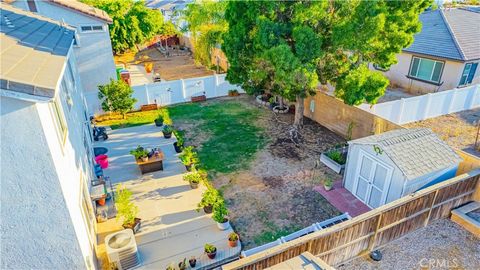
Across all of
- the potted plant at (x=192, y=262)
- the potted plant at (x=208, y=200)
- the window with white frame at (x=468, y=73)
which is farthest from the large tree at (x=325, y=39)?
the window with white frame at (x=468, y=73)

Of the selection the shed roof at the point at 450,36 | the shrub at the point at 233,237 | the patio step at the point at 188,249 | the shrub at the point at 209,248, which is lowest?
the patio step at the point at 188,249

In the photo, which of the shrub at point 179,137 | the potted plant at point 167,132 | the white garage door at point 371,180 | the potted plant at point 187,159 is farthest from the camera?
the potted plant at point 167,132

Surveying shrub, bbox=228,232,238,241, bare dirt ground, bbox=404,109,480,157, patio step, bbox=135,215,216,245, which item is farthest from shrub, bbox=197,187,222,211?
bare dirt ground, bbox=404,109,480,157

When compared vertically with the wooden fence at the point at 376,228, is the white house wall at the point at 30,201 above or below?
above

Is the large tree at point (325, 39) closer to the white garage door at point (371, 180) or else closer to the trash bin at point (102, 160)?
the white garage door at point (371, 180)

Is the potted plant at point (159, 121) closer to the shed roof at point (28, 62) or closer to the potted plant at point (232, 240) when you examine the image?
the shed roof at point (28, 62)

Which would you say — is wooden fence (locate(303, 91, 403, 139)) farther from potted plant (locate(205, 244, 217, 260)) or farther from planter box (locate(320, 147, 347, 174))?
potted plant (locate(205, 244, 217, 260))

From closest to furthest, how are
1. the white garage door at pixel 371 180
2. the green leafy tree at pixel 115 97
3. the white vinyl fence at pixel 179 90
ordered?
the white garage door at pixel 371 180
the green leafy tree at pixel 115 97
the white vinyl fence at pixel 179 90

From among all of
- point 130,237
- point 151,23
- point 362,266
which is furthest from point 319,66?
point 151,23

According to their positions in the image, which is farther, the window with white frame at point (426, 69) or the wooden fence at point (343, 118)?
the window with white frame at point (426, 69)
